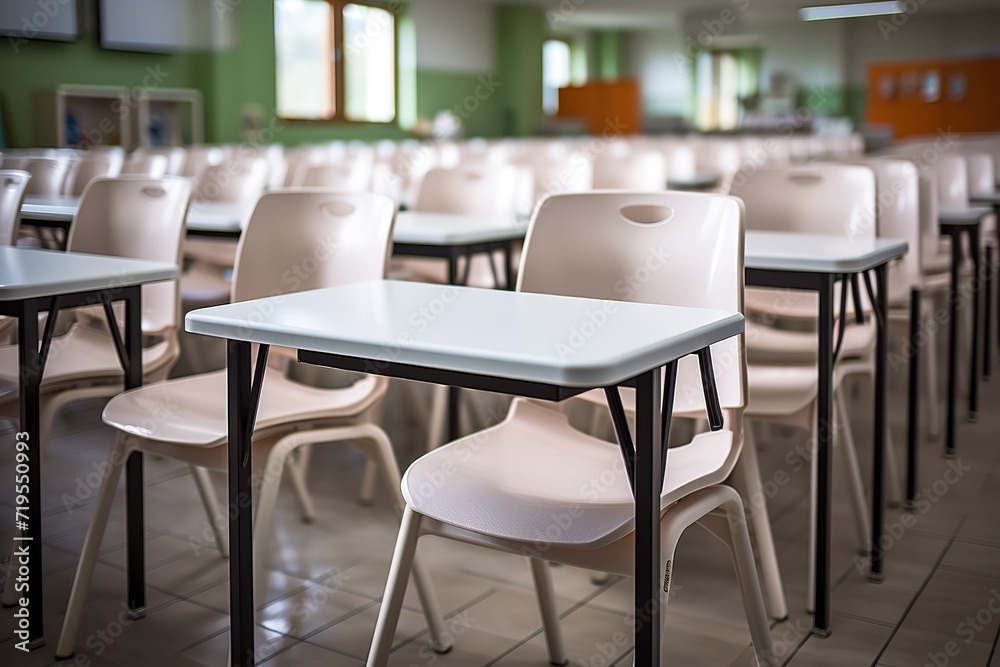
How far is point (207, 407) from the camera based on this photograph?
6.64 ft

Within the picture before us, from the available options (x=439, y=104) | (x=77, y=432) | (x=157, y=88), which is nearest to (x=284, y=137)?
(x=157, y=88)

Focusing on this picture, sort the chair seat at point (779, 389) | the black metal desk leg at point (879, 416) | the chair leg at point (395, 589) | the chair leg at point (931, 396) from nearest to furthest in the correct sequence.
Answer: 1. the chair leg at point (395, 589)
2. the chair seat at point (779, 389)
3. the black metal desk leg at point (879, 416)
4. the chair leg at point (931, 396)

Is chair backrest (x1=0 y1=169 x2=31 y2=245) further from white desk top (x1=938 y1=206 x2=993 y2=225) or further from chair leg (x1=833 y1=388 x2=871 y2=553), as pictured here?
white desk top (x1=938 y1=206 x2=993 y2=225)

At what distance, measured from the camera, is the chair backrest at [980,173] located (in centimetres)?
496

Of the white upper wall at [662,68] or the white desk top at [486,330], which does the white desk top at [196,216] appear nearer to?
the white desk top at [486,330]

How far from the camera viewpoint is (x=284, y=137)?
11906mm

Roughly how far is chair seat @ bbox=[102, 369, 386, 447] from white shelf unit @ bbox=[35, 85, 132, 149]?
25.0 ft

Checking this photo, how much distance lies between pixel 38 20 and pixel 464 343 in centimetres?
915

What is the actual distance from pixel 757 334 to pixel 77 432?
2.28 meters

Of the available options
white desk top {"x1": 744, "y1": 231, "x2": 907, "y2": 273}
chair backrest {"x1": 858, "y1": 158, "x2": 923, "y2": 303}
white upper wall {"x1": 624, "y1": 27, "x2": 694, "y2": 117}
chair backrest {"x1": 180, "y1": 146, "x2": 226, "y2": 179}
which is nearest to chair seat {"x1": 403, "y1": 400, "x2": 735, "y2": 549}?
white desk top {"x1": 744, "y1": 231, "x2": 907, "y2": 273}

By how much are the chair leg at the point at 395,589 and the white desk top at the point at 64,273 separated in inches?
30.1

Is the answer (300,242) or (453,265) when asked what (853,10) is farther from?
(300,242)

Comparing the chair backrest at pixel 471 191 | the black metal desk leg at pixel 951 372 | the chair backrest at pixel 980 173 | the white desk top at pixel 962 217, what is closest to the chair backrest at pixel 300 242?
the chair backrest at pixel 471 191

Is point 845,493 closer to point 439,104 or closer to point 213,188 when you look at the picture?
point 213,188
